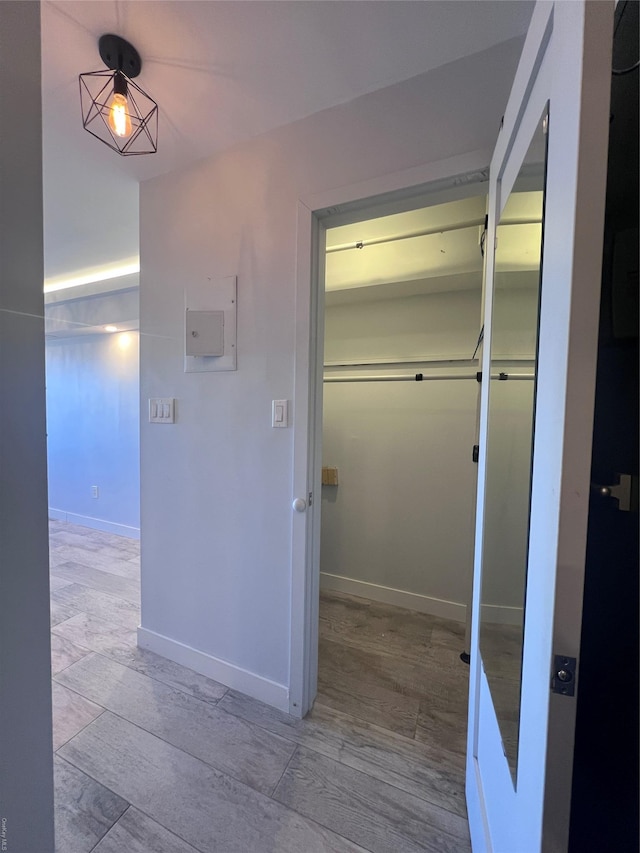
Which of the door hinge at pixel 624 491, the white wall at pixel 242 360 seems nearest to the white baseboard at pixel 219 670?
the white wall at pixel 242 360

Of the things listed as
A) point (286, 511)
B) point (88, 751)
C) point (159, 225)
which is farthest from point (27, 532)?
point (159, 225)

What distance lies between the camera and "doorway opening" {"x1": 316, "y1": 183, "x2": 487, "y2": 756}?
1.68m

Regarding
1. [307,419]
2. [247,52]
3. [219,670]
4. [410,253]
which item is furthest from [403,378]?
[219,670]

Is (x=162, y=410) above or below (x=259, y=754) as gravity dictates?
above

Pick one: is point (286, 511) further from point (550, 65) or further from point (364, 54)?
point (364, 54)

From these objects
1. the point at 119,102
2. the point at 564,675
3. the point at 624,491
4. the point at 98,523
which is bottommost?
the point at 98,523

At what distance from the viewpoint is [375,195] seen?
1213mm

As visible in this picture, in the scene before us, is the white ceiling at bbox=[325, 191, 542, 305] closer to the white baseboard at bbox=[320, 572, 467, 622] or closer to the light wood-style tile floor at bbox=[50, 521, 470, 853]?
the white baseboard at bbox=[320, 572, 467, 622]

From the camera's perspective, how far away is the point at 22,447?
0.62m

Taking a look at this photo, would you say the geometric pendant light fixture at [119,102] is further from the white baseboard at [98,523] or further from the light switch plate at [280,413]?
the white baseboard at [98,523]

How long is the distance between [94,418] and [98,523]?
1.26 meters

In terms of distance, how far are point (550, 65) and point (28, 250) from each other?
3.47 ft

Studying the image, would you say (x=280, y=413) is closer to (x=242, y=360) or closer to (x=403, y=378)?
(x=242, y=360)

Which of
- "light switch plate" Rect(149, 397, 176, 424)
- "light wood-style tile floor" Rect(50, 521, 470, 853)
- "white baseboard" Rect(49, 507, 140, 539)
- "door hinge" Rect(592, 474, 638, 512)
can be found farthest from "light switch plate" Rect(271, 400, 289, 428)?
"white baseboard" Rect(49, 507, 140, 539)
